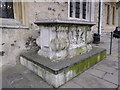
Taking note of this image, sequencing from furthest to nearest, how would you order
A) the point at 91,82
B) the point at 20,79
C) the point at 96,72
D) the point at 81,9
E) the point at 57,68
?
1. the point at 81,9
2. the point at 96,72
3. the point at 20,79
4. the point at 91,82
5. the point at 57,68

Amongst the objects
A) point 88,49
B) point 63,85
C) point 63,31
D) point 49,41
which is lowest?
point 63,85

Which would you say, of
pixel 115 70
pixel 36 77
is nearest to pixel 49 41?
pixel 36 77

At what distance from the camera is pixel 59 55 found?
6.32 ft

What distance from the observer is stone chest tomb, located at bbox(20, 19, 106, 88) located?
5.40 feet

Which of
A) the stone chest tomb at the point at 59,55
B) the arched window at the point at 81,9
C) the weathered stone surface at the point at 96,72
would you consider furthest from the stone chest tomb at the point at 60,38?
the arched window at the point at 81,9

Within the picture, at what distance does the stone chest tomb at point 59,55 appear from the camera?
1.65 m

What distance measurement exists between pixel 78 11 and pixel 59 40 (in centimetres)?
366

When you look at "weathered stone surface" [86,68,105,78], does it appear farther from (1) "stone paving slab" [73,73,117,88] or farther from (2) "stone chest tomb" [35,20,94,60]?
(2) "stone chest tomb" [35,20,94,60]

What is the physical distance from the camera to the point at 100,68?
2277mm

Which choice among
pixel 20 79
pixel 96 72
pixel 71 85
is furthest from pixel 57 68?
pixel 96 72

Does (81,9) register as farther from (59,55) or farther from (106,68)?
(59,55)

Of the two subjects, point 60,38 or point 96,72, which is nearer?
point 60,38

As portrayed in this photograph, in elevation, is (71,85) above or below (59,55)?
below

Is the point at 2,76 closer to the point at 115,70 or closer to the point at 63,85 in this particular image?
the point at 63,85
